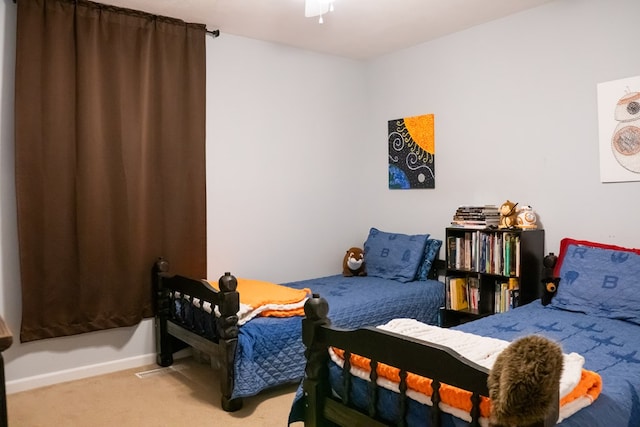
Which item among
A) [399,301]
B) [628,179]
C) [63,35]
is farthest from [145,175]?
[628,179]

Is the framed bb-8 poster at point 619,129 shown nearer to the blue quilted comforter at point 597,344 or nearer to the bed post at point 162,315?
the blue quilted comforter at point 597,344

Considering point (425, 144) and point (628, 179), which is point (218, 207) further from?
point (628, 179)

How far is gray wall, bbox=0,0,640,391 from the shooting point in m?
2.97

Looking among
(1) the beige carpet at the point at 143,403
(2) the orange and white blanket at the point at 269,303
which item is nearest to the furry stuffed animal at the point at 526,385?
(1) the beige carpet at the point at 143,403

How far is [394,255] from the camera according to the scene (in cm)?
394

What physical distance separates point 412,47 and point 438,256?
68.7 inches

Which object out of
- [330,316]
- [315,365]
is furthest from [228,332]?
[315,365]

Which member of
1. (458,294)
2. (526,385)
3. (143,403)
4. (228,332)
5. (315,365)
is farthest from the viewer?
(458,294)

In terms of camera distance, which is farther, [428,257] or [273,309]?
[428,257]

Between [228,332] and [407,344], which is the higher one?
[407,344]

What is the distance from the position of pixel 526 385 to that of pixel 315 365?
2.99ft

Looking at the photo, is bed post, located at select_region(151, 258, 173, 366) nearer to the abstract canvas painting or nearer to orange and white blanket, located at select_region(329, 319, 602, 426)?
orange and white blanket, located at select_region(329, 319, 602, 426)

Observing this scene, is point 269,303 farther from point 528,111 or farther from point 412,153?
point 528,111

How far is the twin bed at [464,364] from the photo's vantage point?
4.80 feet
